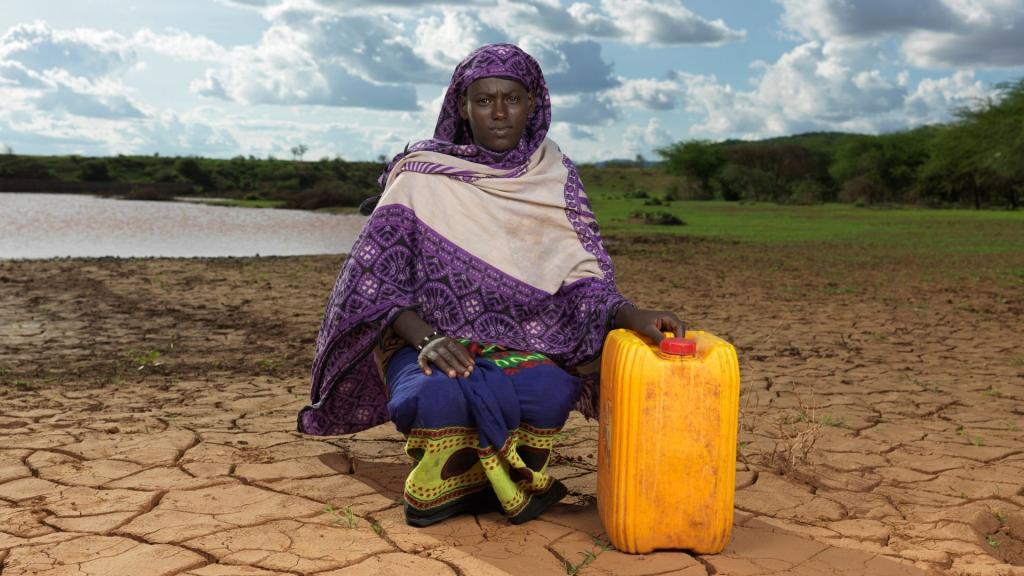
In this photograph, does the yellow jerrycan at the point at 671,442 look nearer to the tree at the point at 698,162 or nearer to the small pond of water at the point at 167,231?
the small pond of water at the point at 167,231

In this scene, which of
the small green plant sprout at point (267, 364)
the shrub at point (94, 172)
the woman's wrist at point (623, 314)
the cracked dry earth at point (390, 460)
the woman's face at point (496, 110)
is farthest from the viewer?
the shrub at point (94, 172)

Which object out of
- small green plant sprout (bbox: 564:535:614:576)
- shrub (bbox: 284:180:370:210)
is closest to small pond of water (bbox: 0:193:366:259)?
shrub (bbox: 284:180:370:210)

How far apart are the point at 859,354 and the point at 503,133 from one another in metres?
3.70

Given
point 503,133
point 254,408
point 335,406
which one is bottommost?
point 254,408

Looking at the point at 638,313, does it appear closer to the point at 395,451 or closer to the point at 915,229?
the point at 395,451

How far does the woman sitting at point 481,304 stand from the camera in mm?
2531

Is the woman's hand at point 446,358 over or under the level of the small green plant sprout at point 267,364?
over

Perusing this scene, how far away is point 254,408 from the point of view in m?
4.19

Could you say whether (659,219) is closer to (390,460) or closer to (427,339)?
(390,460)

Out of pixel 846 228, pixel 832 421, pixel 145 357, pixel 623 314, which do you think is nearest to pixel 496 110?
pixel 623 314

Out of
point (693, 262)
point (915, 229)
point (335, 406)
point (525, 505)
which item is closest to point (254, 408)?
point (335, 406)

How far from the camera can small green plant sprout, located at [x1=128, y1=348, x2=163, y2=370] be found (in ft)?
17.2

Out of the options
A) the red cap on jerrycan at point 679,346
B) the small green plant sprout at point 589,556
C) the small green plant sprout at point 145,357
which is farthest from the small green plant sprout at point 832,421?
the small green plant sprout at point 145,357

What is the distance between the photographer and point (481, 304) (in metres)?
2.77
